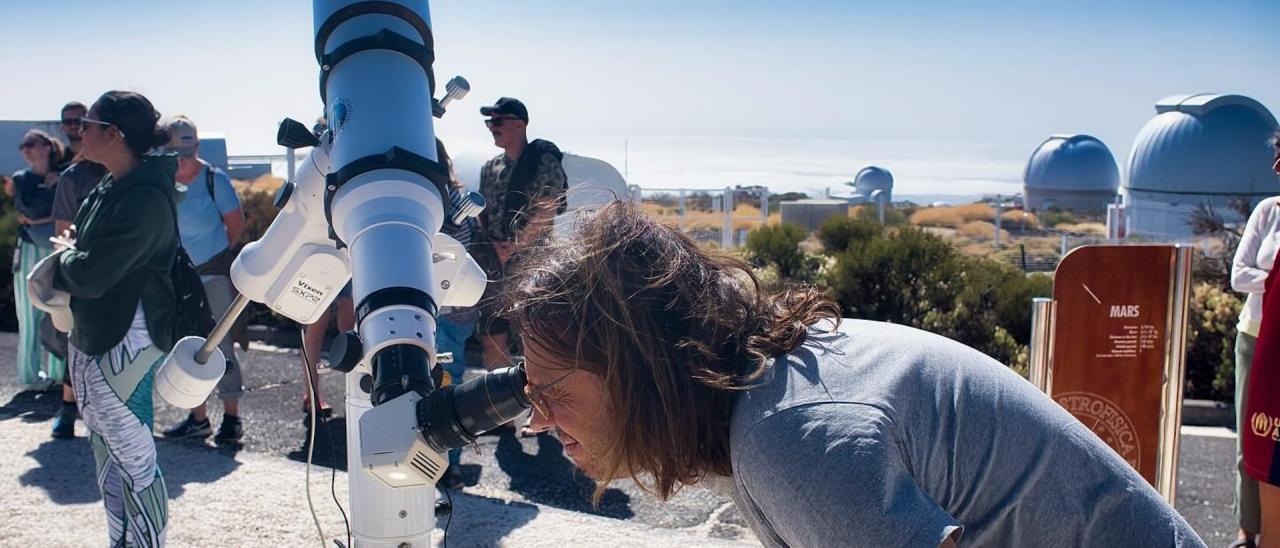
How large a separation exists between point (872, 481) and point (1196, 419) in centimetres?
615

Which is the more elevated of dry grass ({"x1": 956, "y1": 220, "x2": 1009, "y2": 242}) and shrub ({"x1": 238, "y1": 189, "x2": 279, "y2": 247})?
shrub ({"x1": 238, "y1": 189, "x2": 279, "y2": 247})

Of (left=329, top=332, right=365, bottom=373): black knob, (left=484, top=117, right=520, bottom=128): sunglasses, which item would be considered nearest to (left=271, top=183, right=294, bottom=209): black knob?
(left=329, top=332, right=365, bottom=373): black knob

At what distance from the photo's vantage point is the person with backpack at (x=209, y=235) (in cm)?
564

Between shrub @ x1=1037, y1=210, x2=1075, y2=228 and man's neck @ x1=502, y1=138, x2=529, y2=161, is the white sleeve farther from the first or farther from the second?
shrub @ x1=1037, y1=210, x2=1075, y2=228

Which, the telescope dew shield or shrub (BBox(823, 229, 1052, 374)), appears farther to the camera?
shrub (BBox(823, 229, 1052, 374))

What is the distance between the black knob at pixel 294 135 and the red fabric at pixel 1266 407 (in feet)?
8.76

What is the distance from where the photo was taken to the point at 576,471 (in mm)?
4945

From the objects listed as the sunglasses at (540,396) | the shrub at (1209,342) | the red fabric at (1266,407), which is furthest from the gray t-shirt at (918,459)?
the shrub at (1209,342)

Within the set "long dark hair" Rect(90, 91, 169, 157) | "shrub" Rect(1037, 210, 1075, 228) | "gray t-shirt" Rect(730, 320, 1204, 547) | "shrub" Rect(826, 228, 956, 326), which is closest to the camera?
"gray t-shirt" Rect(730, 320, 1204, 547)

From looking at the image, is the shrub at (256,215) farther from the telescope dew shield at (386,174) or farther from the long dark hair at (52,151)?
the telescope dew shield at (386,174)

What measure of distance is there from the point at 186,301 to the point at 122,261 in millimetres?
332

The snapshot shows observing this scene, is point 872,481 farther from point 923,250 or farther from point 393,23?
point 923,250

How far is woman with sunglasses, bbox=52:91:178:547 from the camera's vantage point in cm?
320

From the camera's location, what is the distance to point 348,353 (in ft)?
5.25
